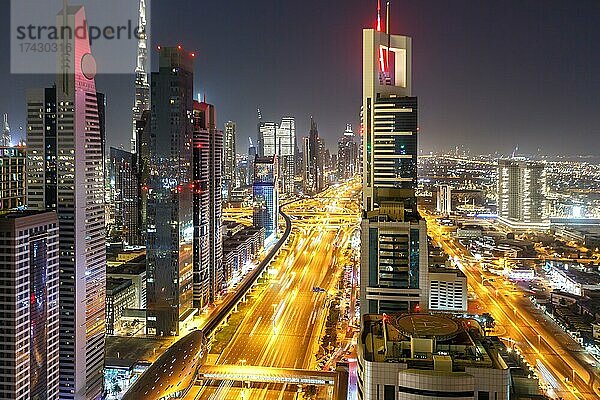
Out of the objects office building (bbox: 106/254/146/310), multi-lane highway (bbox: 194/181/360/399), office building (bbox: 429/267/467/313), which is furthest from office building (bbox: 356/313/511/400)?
office building (bbox: 106/254/146/310)

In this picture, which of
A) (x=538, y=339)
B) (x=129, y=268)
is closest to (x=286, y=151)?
(x=129, y=268)

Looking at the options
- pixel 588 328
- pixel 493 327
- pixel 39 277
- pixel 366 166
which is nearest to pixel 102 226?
pixel 39 277

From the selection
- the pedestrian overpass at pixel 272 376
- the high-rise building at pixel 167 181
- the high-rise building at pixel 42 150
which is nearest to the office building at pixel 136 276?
the high-rise building at pixel 167 181

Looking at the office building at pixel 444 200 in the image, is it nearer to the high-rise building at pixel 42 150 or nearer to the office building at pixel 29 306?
the high-rise building at pixel 42 150

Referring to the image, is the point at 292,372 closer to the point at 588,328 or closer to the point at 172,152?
the point at 172,152

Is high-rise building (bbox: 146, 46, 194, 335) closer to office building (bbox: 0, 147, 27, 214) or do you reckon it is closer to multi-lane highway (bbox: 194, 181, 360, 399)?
multi-lane highway (bbox: 194, 181, 360, 399)

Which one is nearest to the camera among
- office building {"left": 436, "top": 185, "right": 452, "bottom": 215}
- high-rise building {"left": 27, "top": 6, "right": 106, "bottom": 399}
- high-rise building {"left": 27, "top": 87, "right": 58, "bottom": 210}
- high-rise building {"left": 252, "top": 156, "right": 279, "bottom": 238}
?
high-rise building {"left": 27, "top": 6, "right": 106, "bottom": 399}

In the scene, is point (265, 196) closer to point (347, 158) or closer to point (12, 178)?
point (12, 178)

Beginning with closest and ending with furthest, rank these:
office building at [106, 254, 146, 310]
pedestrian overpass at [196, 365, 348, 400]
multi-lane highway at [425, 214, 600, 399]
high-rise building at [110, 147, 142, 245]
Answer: pedestrian overpass at [196, 365, 348, 400] → multi-lane highway at [425, 214, 600, 399] → office building at [106, 254, 146, 310] → high-rise building at [110, 147, 142, 245]
